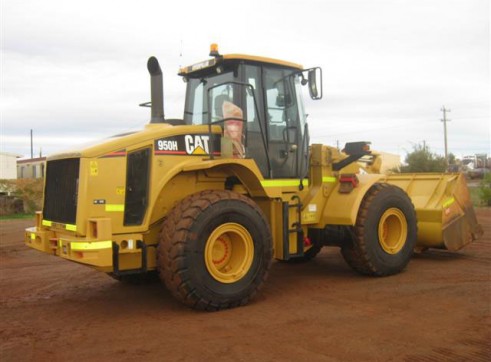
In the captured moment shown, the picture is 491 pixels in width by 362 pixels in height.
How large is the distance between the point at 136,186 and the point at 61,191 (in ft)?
2.96

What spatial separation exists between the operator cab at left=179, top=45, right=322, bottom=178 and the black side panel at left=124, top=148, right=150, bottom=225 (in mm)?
985

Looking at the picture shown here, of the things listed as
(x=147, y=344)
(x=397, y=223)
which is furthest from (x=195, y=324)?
(x=397, y=223)

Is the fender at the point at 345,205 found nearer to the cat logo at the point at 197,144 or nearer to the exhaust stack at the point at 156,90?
the cat logo at the point at 197,144

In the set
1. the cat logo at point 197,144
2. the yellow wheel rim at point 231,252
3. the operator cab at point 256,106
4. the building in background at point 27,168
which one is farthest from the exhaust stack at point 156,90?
the building in background at point 27,168

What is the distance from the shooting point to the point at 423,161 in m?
29.9

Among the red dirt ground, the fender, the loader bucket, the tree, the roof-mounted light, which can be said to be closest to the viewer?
the red dirt ground

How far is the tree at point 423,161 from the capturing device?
2977cm

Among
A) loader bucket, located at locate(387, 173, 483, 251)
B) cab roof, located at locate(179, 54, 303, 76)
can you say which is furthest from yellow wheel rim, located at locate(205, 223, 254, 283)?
loader bucket, located at locate(387, 173, 483, 251)

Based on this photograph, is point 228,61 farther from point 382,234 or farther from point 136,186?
point 382,234

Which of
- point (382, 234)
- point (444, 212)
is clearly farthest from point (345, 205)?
point (444, 212)

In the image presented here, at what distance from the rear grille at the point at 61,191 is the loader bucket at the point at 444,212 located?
5.35 m

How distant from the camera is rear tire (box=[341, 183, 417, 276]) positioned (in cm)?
712

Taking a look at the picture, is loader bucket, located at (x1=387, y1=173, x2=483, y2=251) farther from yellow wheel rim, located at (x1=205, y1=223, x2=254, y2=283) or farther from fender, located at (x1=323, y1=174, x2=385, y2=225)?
yellow wheel rim, located at (x1=205, y1=223, x2=254, y2=283)

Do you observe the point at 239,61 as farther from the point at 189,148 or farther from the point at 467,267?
the point at 467,267
